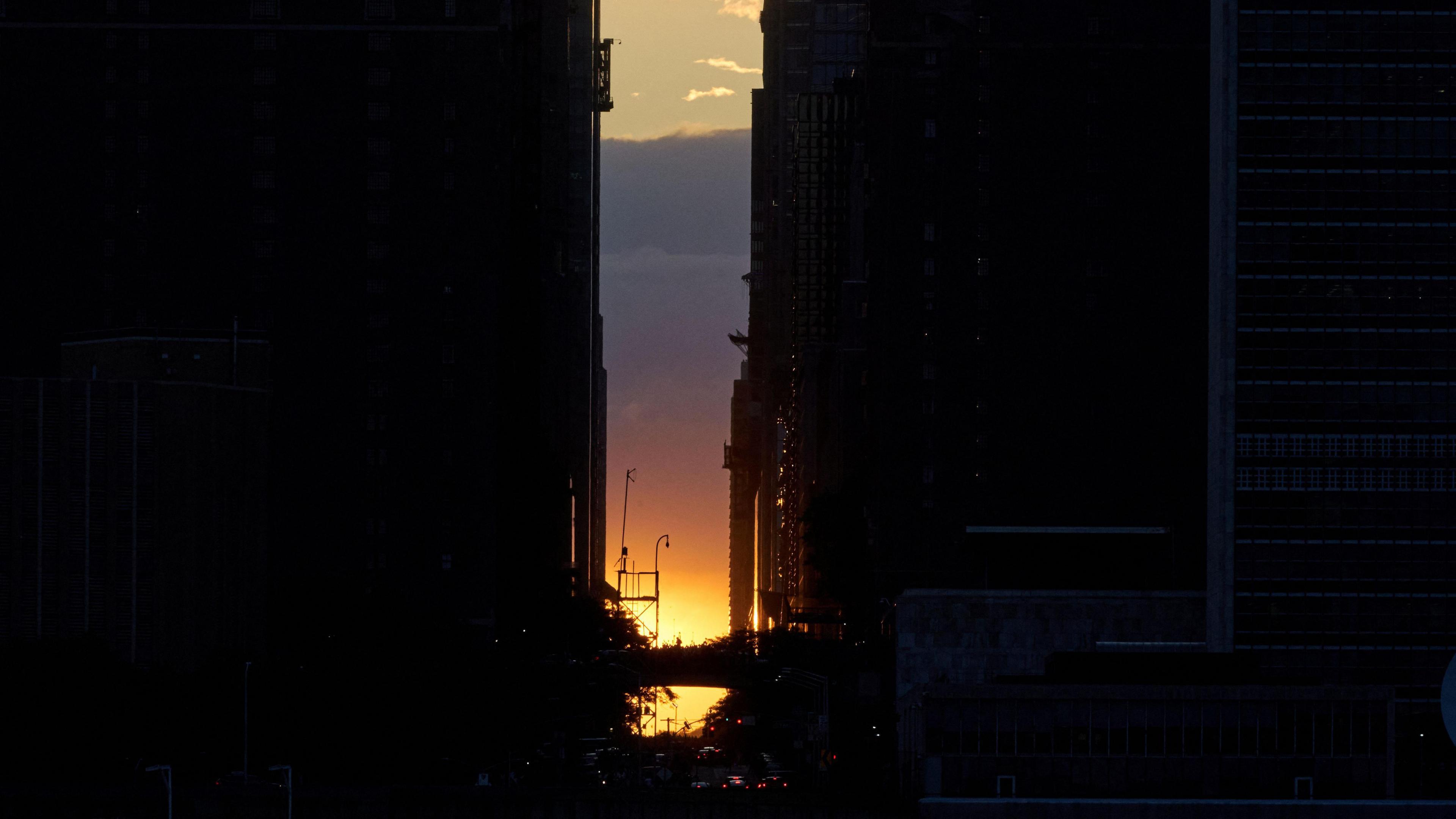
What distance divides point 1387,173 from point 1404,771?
1774 inches

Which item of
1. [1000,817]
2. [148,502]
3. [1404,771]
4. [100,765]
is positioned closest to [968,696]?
[1000,817]

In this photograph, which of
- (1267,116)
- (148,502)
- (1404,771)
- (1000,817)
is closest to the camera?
(1000,817)

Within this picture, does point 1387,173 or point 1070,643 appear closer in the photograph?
point 1387,173

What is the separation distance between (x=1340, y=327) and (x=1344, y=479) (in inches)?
463

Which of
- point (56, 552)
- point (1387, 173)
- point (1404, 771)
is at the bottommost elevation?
point (1404, 771)

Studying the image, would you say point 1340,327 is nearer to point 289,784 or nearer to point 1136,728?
point 1136,728

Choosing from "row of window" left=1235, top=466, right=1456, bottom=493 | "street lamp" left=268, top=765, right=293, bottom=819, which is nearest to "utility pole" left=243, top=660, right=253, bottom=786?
"street lamp" left=268, top=765, right=293, bottom=819

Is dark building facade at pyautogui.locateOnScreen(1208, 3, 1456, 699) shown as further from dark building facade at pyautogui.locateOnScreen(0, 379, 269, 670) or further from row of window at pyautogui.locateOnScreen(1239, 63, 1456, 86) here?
dark building facade at pyautogui.locateOnScreen(0, 379, 269, 670)

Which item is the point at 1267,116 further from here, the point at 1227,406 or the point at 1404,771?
the point at 1404,771

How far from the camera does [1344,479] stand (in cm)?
17788

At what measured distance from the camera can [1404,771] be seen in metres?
166

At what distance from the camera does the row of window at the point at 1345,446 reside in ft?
584

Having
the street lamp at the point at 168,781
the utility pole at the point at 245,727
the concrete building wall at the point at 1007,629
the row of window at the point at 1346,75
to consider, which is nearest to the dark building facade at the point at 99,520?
the utility pole at the point at 245,727

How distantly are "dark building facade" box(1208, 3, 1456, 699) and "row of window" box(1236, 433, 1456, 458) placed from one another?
147 mm
